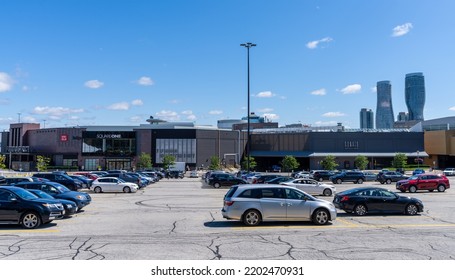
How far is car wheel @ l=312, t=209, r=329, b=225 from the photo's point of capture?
15.1 metres

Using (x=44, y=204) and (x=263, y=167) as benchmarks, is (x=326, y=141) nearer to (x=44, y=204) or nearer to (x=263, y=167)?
(x=263, y=167)

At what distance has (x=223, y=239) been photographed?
1223cm

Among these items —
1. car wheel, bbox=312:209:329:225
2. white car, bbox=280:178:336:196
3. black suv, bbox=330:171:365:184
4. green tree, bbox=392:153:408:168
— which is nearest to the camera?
car wheel, bbox=312:209:329:225

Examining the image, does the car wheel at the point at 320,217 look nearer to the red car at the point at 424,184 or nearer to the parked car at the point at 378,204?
the parked car at the point at 378,204

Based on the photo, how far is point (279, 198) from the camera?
15.0 meters

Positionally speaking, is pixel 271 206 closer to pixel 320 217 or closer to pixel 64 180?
pixel 320 217

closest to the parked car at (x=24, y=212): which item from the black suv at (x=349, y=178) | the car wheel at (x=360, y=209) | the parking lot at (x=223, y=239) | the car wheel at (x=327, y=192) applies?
the parking lot at (x=223, y=239)

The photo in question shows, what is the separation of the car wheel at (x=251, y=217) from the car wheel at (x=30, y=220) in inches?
294

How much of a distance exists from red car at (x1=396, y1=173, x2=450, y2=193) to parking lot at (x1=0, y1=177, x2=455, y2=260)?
15.9 m

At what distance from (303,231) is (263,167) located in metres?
90.0

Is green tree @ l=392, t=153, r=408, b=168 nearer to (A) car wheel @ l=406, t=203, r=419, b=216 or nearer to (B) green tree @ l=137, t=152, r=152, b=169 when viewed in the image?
(B) green tree @ l=137, t=152, r=152, b=169

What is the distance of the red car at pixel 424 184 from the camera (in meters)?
33.1

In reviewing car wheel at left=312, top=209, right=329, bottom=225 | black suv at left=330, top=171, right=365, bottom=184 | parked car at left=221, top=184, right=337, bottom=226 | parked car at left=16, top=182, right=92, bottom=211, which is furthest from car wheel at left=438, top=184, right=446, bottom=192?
parked car at left=16, top=182, right=92, bottom=211

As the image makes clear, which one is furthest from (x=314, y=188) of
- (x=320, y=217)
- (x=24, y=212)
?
(x=24, y=212)
